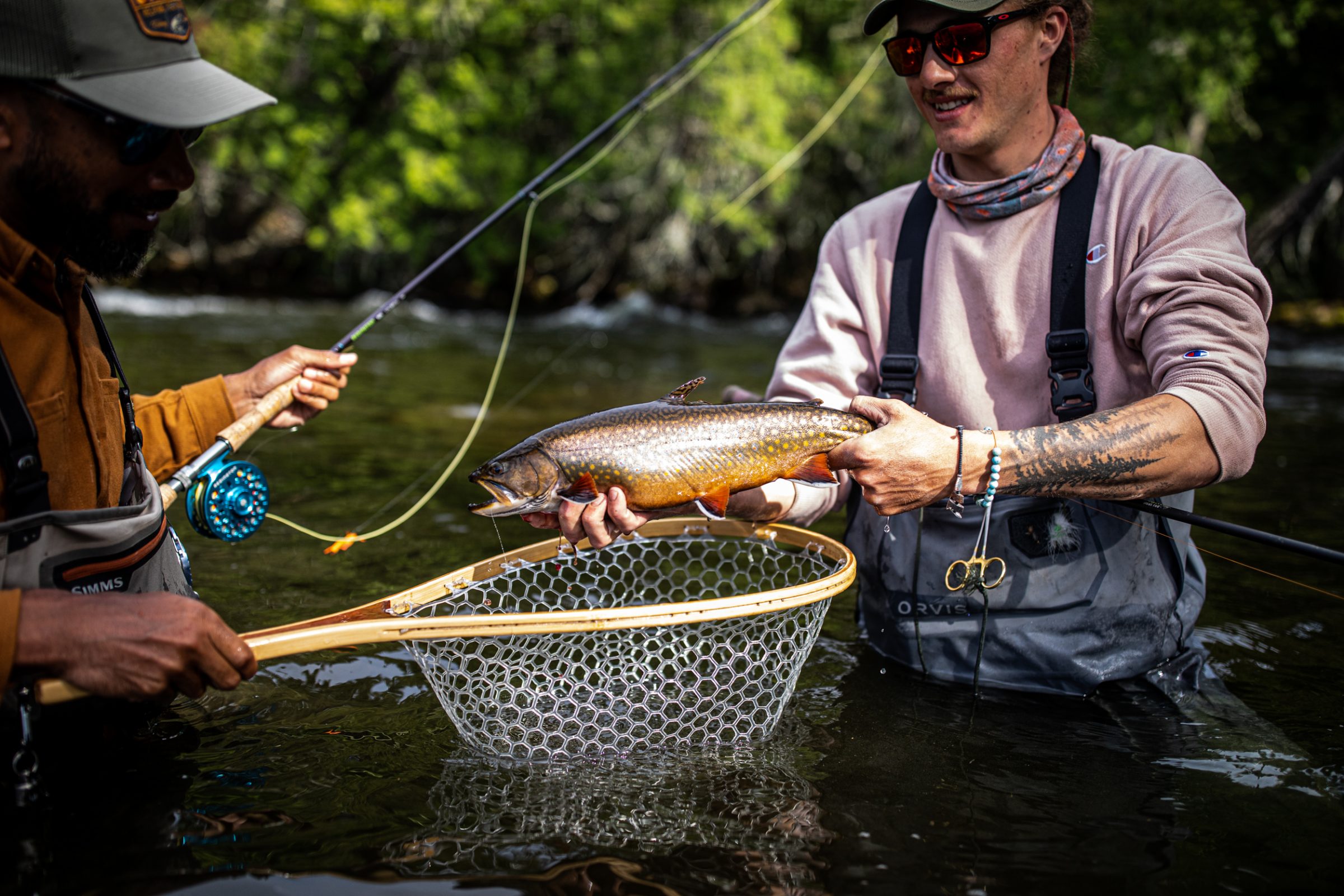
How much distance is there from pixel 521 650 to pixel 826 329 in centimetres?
144

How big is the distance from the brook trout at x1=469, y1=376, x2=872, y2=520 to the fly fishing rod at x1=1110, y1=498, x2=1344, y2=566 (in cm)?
89

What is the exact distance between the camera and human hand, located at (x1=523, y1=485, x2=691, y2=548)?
9.66ft

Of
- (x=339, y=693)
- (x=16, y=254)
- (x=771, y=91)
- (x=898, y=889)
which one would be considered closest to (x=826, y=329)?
(x=898, y=889)

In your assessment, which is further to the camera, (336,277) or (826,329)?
(336,277)

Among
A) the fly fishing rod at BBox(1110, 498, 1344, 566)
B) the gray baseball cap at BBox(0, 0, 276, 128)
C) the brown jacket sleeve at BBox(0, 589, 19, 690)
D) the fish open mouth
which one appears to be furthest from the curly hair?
the brown jacket sleeve at BBox(0, 589, 19, 690)

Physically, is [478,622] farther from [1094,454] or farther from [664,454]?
[1094,454]

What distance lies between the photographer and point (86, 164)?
2.51 meters

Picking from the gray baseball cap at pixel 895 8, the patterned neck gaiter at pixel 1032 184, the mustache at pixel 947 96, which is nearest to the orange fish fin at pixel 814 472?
the patterned neck gaiter at pixel 1032 184

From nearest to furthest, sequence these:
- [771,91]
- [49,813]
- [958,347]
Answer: [49,813]
[958,347]
[771,91]

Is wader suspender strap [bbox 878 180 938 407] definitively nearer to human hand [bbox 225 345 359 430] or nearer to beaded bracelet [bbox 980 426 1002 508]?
beaded bracelet [bbox 980 426 1002 508]

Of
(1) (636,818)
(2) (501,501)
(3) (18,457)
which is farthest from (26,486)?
(1) (636,818)

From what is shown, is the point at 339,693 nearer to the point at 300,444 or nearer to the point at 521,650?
the point at 521,650

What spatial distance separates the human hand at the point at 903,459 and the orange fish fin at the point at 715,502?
0.32m

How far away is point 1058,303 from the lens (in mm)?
3211
